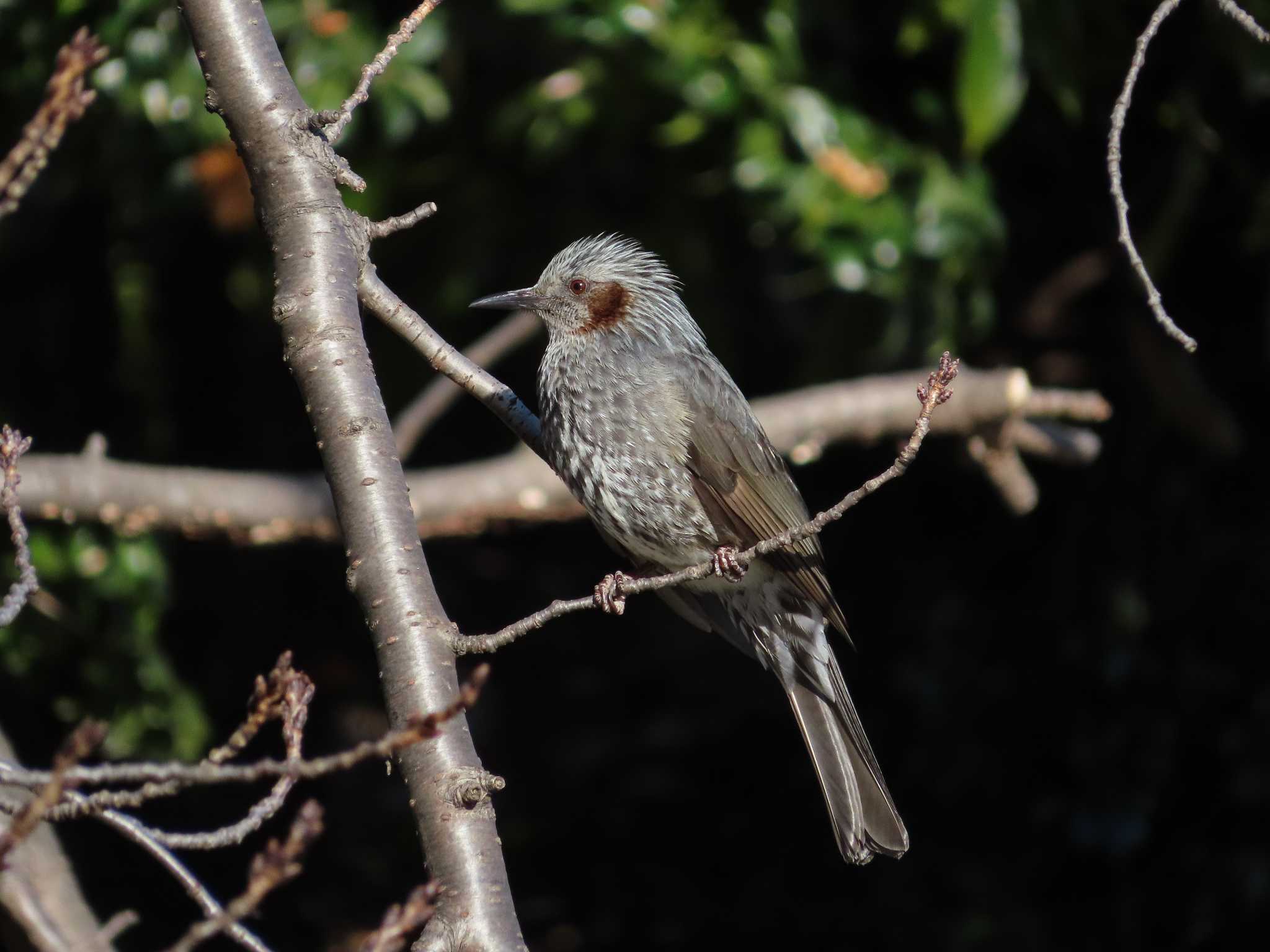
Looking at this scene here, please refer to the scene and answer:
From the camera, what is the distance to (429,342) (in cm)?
308

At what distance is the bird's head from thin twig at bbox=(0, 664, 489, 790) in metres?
2.47

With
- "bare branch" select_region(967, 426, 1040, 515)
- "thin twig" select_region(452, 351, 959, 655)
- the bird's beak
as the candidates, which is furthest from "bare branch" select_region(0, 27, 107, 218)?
"bare branch" select_region(967, 426, 1040, 515)

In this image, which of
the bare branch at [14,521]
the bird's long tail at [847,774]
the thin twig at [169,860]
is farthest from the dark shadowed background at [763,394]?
the thin twig at [169,860]

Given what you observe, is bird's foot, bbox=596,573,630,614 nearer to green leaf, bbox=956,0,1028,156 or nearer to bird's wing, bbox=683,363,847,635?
bird's wing, bbox=683,363,847,635

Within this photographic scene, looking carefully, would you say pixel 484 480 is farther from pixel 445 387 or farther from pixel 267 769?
pixel 267 769

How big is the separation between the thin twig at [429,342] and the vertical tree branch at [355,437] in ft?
0.90

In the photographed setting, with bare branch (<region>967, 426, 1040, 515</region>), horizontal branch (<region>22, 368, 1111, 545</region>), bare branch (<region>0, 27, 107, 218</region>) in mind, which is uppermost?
horizontal branch (<region>22, 368, 1111, 545</region>)

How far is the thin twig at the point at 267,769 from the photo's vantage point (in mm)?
1548

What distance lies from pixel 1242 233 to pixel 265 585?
4649mm

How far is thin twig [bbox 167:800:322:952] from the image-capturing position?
152cm

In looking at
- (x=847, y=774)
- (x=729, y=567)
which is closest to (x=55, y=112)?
(x=729, y=567)

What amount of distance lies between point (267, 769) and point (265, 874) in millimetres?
111

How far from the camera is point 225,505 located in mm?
4906

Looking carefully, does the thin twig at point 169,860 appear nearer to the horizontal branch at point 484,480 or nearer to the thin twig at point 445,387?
the horizontal branch at point 484,480
